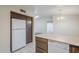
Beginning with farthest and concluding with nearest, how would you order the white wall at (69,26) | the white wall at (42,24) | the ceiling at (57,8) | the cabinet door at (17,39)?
the white wall at (42,24) → the white wall at (69,26) → the ceiling at (57,8) → the cabinet door at (17,39)

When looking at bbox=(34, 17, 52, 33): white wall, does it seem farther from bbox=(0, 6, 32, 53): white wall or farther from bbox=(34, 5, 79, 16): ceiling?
bbox=(0, 6, 32, 53): white wall

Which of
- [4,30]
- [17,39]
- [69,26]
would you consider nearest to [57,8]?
→ [17,39]

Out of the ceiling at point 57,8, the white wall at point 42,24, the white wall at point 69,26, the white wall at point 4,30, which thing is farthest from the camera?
the white wall at point 42,24

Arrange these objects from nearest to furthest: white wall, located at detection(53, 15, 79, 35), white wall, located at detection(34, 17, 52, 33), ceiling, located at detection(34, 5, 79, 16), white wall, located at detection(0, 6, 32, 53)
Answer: white wall, located at detection(0, 6, 32, 53) → ceiling, located at detection(34, 5, 79, 16) → white wall, located at detection(53, 15, 79, 35) → white wall, located at detection(34, 17, 52, 33)

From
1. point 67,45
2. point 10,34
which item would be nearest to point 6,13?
point 10,34

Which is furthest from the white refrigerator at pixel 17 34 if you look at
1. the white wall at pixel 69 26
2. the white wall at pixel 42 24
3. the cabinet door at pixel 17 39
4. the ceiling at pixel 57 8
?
the white wall at pixel 42 24

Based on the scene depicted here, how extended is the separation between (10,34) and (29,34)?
284cm

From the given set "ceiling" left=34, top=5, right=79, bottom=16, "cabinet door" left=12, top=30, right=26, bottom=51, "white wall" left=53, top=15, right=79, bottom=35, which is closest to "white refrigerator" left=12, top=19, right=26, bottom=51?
"cabinet door" left=12, top=30, right=26, bottom=51

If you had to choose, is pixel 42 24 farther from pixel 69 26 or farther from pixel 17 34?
pixel 17 34

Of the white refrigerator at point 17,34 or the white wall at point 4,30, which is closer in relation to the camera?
the white wall at point 4,30

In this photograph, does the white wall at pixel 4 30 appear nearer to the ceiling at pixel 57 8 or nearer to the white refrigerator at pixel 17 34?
the white refrigerator at pixel 17 34

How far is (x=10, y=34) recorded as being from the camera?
437 cm

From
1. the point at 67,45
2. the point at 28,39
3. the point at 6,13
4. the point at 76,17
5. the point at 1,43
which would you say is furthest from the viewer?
the point at 76,17
